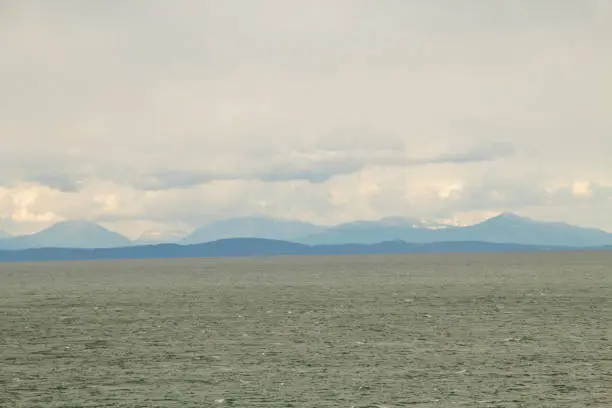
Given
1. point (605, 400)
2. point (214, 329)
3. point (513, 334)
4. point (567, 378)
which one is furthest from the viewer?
point (214, 329)

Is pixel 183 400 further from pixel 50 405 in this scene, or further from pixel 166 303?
pixel 166 303

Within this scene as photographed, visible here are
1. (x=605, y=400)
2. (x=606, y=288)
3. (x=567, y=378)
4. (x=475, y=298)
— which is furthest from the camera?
(x=606, y=288)

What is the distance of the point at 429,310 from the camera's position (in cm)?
11806

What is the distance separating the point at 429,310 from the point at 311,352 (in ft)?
158

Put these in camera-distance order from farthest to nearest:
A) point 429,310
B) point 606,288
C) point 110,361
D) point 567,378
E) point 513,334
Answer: point 606,288, point 429,310, point 513,334, point 110,361, point 567,378

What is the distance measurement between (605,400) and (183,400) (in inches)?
970

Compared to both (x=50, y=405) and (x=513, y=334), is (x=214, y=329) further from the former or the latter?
(x=50, y=405)

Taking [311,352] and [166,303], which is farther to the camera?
[166,303]

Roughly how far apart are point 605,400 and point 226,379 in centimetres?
2422

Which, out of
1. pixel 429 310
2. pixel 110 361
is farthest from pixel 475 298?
pixel 110 361

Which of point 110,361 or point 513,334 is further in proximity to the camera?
point 513,334

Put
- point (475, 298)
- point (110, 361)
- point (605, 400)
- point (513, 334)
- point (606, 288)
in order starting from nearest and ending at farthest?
1. point (605, 400)
2. point (110, 361)
3. point (513, 334)
4. point (475, 298)
5. point (606, 288)

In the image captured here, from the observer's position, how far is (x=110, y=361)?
226 feet

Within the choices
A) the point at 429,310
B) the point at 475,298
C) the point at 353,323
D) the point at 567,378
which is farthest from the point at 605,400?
the point at 475,298
